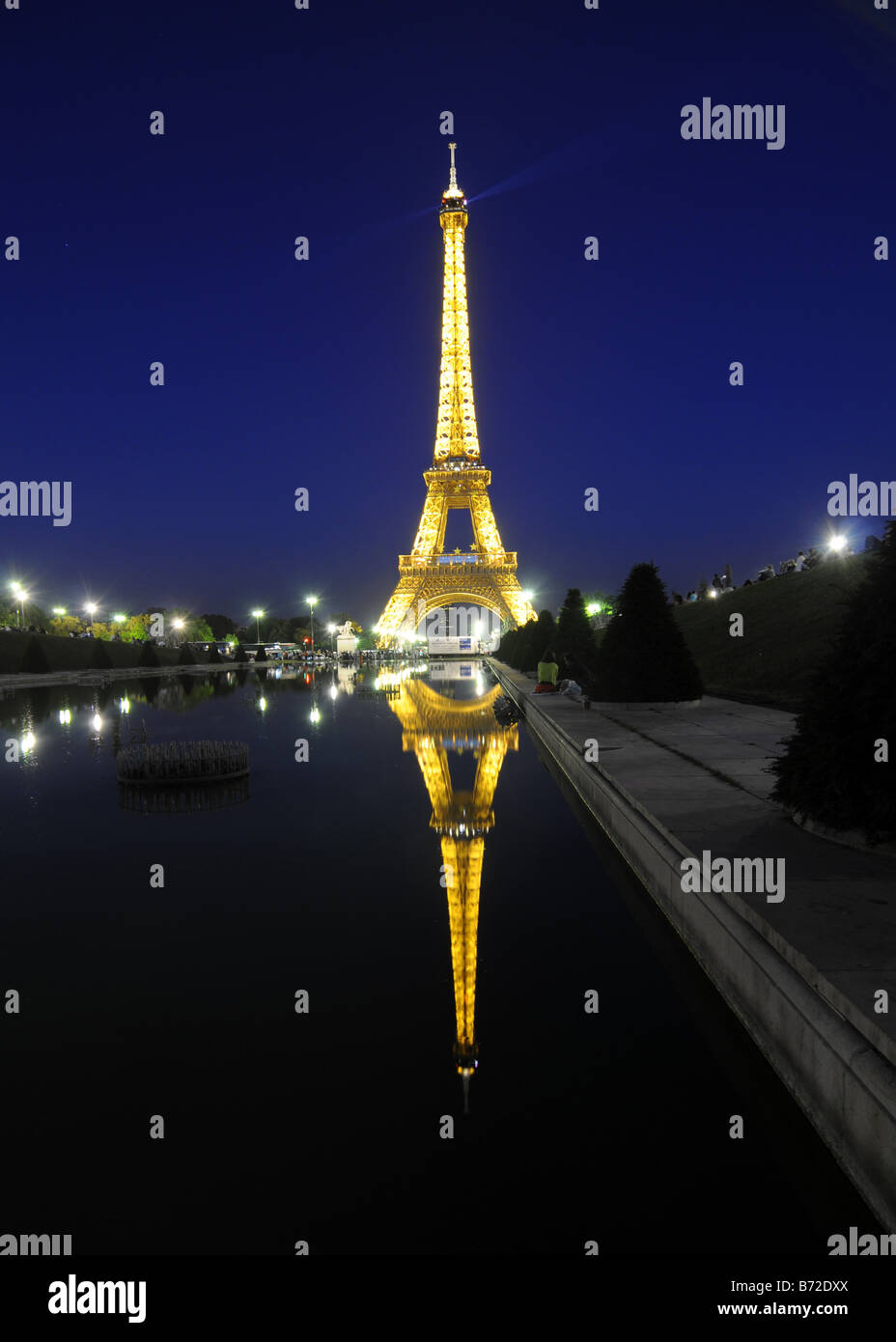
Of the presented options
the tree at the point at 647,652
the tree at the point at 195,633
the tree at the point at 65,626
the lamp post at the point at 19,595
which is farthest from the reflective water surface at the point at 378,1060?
the tree at the point at 195,633

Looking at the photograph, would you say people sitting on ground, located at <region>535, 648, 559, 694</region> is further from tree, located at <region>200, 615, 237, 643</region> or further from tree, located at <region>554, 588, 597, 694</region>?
tree, located at <region>200, 615, 237, 643</region>

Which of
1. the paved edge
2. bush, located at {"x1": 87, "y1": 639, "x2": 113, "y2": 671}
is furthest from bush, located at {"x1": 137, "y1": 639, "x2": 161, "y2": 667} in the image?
the paved edge

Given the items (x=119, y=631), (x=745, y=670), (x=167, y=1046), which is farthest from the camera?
(x=119, y=631)

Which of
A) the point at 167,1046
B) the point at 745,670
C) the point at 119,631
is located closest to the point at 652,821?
the point at 167,1046

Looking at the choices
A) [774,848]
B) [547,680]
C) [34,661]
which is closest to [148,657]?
[34,661]

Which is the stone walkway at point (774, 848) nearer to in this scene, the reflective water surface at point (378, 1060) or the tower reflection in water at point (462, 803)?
the reflective water surface at point (378, 1060)

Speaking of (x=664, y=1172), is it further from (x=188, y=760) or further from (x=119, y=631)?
(x=119, y=631)
